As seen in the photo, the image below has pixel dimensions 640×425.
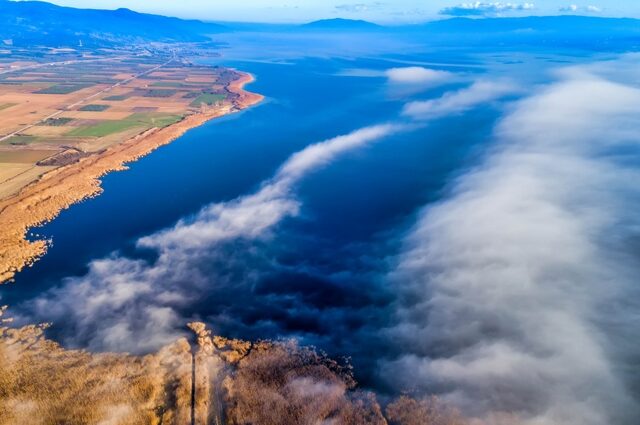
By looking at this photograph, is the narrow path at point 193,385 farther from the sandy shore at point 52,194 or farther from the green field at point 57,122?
the green field at point 57,122

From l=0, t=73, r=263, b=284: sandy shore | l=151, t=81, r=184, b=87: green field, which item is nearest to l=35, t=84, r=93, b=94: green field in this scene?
l=151, t=81, r=184, b=87: green field

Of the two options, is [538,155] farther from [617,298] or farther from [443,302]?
[443,302]

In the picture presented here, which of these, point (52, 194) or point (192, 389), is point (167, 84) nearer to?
point (52, 194)

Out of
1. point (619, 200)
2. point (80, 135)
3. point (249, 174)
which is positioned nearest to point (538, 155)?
point (619, 200)

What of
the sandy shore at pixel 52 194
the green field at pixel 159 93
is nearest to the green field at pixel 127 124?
the sandy shore at pixel 52 194

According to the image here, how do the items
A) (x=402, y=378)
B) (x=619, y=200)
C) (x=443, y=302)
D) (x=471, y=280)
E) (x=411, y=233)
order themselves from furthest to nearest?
(x=619, y=200), (x=411, y=233), (x=471, y=280), (x=443, y=302), (x=402, y=378)

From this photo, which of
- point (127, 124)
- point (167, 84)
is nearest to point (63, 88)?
point (167, 84)

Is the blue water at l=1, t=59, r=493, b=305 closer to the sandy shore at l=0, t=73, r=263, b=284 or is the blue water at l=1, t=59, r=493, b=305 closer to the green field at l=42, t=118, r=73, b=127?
the sandy shore at l=0, t=73, r=263, b=284
